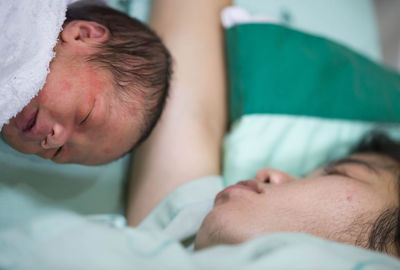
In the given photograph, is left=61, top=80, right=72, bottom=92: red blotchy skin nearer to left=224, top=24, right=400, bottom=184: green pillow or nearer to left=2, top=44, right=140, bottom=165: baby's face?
left=2, top=44, right=140, bottom=165: baby's face

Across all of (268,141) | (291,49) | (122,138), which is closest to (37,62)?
(122,138)

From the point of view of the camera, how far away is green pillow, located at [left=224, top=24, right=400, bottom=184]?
97 centimetres

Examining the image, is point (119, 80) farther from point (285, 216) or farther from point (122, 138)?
point (285, 216)

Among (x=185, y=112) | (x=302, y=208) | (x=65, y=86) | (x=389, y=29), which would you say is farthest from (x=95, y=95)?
(x=389, y=29)

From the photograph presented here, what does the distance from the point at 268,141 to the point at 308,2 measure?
0.70 metres

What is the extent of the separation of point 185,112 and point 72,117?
35 centimetres

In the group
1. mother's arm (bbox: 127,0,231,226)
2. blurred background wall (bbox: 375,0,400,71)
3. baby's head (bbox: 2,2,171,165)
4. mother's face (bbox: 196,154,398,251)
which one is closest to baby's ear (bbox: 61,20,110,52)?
baby's head (bbox: 2,2,171,165)

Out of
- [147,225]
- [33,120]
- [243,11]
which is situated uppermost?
[243,11]

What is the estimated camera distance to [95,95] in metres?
0.65

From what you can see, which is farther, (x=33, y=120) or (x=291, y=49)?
(x=291, y=49)

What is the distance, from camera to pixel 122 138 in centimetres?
Answer: 71

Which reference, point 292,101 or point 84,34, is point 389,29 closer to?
point 292,101

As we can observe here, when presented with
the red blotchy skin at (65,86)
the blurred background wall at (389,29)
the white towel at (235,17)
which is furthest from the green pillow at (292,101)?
the blurred background wall at (389,29)

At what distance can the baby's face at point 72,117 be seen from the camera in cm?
63
